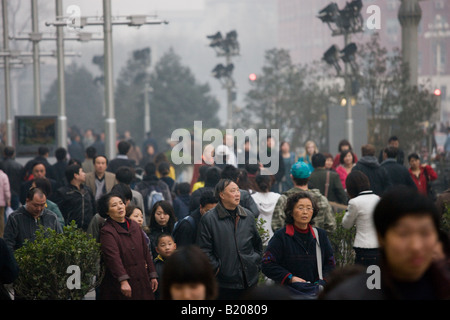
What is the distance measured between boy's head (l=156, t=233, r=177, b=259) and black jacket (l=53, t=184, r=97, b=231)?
105 inches

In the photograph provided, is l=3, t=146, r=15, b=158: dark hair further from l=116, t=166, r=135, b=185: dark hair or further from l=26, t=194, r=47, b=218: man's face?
l=26, t=194, r=47, b=218: man's face

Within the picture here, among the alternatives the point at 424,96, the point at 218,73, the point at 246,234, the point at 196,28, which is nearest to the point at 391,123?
the point at 424,96

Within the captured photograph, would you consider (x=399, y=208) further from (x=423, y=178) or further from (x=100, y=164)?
(x=423, y=178)

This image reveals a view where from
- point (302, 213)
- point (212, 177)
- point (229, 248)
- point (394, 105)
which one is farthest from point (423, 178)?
point (394, 105)

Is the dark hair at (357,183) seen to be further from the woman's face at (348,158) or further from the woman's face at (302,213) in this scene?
the woman's face at (348,158)

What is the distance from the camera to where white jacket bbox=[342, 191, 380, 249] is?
8258mm

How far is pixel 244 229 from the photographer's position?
7719mm

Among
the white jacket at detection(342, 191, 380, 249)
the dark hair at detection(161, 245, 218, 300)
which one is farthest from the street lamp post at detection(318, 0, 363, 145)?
the dark hair at detection(161, 245, 218, 300)

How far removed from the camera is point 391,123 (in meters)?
23.1

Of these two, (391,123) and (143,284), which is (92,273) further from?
(391,123)

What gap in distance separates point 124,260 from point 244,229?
3.37ft

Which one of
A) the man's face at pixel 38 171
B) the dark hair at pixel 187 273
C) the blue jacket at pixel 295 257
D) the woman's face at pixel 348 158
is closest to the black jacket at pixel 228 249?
the blue jacket at pixel 295 257

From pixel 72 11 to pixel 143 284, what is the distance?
13.8 metres

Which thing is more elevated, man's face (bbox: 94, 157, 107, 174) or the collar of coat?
man's face (bbox: 94, 157, 107, 174)
